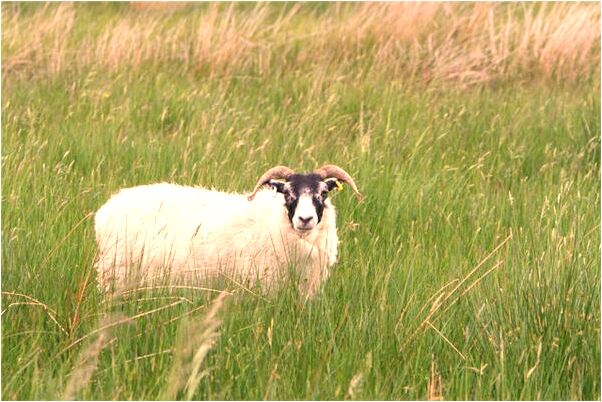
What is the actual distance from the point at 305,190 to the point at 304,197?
0.17 ft

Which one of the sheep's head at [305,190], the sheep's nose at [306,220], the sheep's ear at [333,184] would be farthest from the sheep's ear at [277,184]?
the sheep's nose at [306,220]

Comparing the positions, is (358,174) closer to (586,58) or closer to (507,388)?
(507,388)

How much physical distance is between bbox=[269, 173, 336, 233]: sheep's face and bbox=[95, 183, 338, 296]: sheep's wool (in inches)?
4.7

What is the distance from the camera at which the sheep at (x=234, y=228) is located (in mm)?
5629

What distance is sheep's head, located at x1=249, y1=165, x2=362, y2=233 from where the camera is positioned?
5.49 metres

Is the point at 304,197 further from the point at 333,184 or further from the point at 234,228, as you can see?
the point at 234,228

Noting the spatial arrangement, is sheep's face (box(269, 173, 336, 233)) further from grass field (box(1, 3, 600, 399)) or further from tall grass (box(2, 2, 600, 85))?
Result: tall grass (box(2, 2, 600, 85))

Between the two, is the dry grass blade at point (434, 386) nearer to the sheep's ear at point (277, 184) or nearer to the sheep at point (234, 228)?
the sheep at point (234, 228)

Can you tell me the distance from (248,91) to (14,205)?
4251 mm

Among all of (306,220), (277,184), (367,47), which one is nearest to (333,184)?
(277,184)

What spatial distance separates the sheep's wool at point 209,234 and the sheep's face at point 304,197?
0.12m

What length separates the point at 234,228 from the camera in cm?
595

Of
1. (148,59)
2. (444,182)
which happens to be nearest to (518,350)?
(444,182)

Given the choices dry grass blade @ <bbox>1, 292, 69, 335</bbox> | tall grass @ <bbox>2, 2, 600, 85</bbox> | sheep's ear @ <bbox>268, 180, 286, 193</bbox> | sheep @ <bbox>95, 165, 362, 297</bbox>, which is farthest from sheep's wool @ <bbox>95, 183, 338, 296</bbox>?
tall grass @ <bbox>2, 2, 600, 85</bbox>
